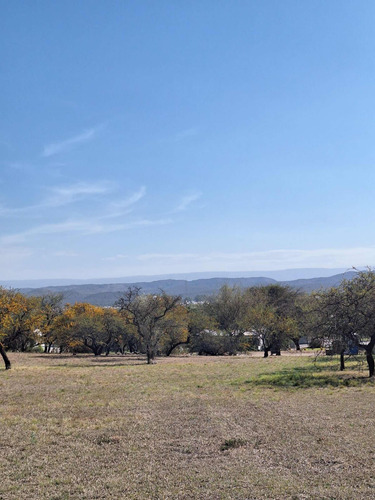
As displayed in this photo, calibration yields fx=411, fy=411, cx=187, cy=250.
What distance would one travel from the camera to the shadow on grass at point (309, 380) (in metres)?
21.9

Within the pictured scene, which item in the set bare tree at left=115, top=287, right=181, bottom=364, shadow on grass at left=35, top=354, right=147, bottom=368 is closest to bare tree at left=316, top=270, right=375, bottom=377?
bare tree at left=115, top=287, right=181, bottom=364

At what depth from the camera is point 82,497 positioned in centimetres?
784

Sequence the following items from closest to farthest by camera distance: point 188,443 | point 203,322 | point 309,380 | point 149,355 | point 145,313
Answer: point 188,443, point 309,380, point 145,313, point 149,355, point 203,322

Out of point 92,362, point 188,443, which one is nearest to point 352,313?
point 188,443

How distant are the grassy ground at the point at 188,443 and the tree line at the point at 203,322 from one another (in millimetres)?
4785

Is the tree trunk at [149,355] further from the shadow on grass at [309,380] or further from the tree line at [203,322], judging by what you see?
the shadow on grass at [309,380]

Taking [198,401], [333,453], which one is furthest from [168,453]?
[198,401]

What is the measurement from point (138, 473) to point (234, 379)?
16695 millimetres

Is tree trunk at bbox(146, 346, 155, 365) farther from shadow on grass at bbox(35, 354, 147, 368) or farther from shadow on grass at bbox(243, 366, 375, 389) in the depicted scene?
shadow on grass at bbox(243, 366, 375, 389)

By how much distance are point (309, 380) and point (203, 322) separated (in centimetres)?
3568

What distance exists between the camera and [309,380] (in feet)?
77.5

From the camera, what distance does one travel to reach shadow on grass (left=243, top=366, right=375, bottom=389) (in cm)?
2187

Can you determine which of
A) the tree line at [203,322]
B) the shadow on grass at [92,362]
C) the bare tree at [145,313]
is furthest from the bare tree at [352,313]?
the shadow on grass at [92,362]

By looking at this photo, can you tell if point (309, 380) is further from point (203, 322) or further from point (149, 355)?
point (203, 322)
